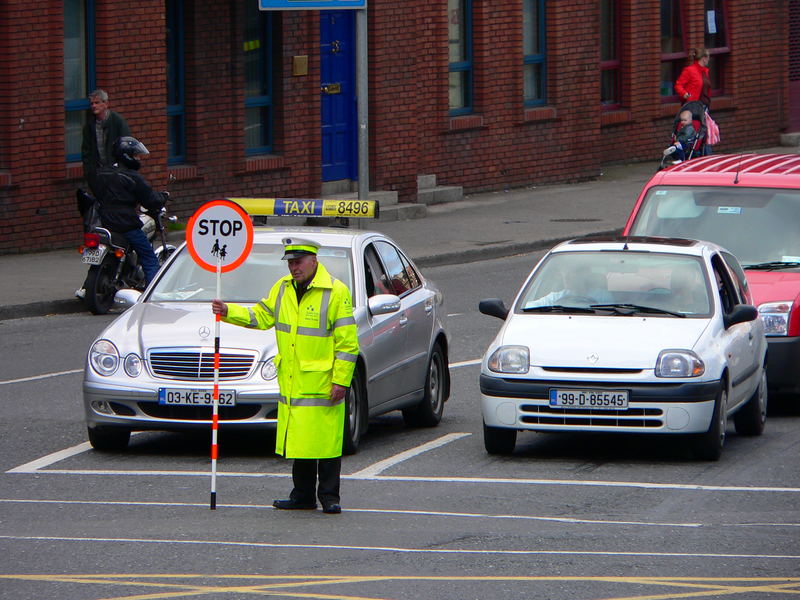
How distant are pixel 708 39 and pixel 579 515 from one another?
25941 millimetres

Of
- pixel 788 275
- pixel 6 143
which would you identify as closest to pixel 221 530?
pixel 788 275

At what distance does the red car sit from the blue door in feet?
37.4

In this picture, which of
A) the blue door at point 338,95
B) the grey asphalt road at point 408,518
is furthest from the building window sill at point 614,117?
the grey asphalt road at point 408,518

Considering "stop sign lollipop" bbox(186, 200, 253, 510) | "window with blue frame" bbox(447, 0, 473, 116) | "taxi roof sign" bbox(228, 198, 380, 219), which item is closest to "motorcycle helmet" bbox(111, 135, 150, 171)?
"taxi roof sign" bbox(228, 198, 380, 219)

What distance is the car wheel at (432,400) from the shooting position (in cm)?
1316

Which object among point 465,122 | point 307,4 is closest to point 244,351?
point 307,4

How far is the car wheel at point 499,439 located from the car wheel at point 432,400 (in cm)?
125

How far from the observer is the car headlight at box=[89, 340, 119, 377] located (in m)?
11.8

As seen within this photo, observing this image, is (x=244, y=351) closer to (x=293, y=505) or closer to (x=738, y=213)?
(x=293, y=505)

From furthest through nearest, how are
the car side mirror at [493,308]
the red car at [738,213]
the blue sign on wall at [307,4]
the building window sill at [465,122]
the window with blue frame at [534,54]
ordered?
1. the window with blue frame at [534,54]
2. the building window sill at [465,122]
3. the blue sign on wall at [307,4]
4. the red car at [738,213]
5. the car side mirror at [493,308]

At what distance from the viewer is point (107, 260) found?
60.1 ft

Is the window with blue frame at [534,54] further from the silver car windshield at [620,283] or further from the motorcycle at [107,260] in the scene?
the silver car windshield at [620,283]

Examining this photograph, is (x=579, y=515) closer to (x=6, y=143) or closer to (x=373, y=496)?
(x=373, y=496)

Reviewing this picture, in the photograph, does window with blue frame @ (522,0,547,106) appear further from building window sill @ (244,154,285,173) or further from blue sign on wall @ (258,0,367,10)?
blue sign on wall @ (258,0,367,10)
